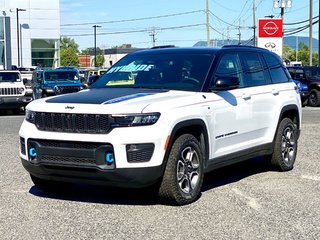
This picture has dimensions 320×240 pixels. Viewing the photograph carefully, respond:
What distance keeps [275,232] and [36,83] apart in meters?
19.4

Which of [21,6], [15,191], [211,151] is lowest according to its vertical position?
[15,191]

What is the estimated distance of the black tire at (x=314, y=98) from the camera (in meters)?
24.5

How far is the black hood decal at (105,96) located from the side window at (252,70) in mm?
1536

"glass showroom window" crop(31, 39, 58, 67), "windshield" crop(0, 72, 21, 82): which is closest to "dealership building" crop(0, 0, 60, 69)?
"glass showroom window" crop(31, 39, 58, 67)

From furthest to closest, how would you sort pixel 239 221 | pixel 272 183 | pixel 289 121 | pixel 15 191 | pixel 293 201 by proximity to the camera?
pixel 289 121 < pixel 272 183 < pixel 15 191 < pixel 293 201 < pixel 239 221

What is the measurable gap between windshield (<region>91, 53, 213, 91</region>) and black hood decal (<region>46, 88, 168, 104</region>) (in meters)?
0.29

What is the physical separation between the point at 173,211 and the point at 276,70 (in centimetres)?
347

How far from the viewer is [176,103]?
6.05 metres

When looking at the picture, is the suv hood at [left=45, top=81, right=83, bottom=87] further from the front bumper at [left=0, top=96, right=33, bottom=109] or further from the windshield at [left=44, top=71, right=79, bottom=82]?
the front bumper at [left=0, top=96, right=33, bottom=109]

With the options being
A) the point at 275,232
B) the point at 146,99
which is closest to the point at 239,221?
the point at 275,232

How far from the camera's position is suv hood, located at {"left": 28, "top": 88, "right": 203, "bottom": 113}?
5.74 meters

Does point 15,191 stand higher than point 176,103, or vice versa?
point 176,103

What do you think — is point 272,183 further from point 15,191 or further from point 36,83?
point 36,83

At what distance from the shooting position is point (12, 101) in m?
20.5
